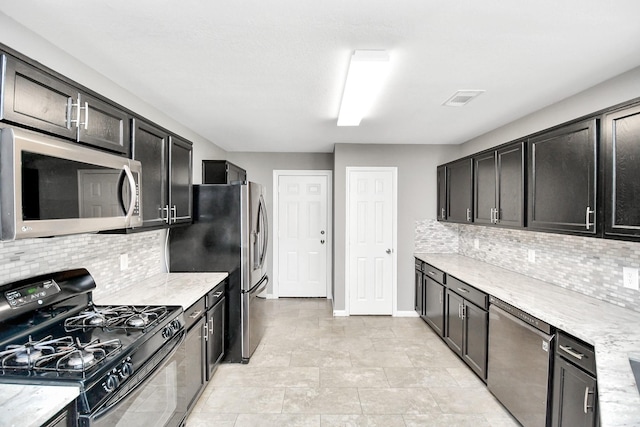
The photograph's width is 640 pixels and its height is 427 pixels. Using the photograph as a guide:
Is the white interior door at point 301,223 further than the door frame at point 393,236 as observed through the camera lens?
Yes

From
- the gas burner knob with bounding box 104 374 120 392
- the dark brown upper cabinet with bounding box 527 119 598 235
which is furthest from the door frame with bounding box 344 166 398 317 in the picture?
the gas burner knob with bounding box 104 374 120 392

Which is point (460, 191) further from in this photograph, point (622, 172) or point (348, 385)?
point (348, 385)

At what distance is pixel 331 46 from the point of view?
1.80m

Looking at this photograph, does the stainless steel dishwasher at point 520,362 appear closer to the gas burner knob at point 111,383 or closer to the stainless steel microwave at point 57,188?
the gas burner knob at point 111,383

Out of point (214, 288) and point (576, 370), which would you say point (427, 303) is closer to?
point (576, 370)

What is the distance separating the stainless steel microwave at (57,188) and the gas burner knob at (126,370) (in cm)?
63

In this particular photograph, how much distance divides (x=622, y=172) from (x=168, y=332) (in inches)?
105

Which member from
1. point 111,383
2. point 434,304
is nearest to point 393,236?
point 434,304

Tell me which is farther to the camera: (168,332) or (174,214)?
(174,214)

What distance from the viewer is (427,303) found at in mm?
4098

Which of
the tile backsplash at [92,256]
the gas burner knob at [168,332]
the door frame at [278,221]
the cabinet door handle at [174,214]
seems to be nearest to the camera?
the tile backsplash at [92,256]

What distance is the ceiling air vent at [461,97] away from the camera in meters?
2.47

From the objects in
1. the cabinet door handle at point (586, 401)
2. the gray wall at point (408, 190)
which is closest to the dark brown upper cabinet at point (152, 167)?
the gray wall at point (408, 190)

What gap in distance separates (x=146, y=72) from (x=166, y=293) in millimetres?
1588
